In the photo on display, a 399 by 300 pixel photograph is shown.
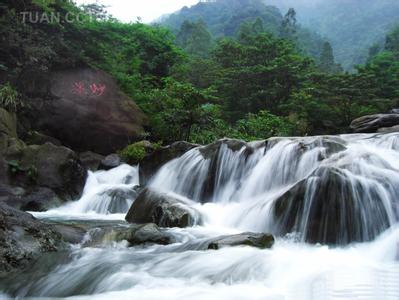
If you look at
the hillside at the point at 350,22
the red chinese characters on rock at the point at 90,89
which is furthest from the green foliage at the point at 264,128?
the hillside at the point at 350,22

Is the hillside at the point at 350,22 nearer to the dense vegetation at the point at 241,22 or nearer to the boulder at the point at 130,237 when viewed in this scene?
the dense vegetation at the point at 241,22

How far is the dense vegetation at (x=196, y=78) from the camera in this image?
1497 cm

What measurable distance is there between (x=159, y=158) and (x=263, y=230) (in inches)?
219

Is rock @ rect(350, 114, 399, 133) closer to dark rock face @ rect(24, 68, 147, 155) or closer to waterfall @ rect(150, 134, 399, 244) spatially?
waterfall @ rect(150, 134, 399, 244)

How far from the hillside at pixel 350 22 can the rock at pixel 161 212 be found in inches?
2260

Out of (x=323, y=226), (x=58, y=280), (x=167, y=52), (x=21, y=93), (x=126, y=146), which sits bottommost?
(x=58, y=280)

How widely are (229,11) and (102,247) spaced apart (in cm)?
8510

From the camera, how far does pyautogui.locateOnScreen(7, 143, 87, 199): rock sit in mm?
11298

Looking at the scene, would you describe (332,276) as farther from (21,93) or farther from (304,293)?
(21,93)

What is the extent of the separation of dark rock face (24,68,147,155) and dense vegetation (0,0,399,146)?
0.58m

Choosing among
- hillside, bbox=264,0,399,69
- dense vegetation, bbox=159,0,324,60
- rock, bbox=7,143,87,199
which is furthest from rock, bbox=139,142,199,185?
hillside, bbox=264,0,399,69

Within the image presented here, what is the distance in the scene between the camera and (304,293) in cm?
462

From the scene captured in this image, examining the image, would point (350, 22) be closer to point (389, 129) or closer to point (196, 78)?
point (196, 78)

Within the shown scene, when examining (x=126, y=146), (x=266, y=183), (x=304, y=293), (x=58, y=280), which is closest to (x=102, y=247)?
(x=58, y=280)
